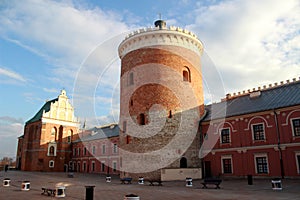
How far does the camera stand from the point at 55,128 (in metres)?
49.8

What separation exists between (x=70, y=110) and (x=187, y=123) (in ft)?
106

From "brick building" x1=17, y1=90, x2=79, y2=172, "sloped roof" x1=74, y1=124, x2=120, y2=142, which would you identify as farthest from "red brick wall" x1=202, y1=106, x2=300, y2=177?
"brick building" x1=17, y1=90, x2=79, y2=172

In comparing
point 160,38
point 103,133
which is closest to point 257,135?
point 160,38

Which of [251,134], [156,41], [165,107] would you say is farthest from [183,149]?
[156,41]

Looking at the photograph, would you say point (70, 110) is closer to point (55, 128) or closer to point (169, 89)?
point (55, 128)

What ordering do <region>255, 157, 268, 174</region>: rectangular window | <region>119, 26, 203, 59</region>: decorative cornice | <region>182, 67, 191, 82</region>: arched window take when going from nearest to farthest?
<region>255, 157, 268, 174</region>: rectangular window → <region>119, 26, 203, 59</region>: decorative cornice → <region>182, 67, 191, 82</region>: arched window

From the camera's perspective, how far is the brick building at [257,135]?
20656mm

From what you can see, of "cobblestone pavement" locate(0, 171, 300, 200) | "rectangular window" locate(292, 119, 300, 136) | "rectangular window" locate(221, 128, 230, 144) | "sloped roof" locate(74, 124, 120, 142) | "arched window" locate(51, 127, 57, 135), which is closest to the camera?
"cobblestone pavement" locate(0, 171, 300, 200)

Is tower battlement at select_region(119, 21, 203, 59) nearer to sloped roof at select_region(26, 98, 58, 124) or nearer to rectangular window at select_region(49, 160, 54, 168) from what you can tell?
sloped roof at select_region(26, 98, 58, 124)

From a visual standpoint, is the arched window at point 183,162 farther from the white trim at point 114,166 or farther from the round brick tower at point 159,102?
the white trim at point 114,166

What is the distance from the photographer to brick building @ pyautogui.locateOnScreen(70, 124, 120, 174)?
40.1 metres

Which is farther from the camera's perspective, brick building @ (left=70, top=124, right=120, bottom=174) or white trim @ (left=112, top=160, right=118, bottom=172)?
brick building @ (left=70, top=124, right=120, bottom=174)

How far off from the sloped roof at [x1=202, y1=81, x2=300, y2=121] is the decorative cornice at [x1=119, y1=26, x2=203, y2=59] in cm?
694

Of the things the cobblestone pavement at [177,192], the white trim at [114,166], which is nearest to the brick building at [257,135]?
the cobblestone pavement at [177,192]
